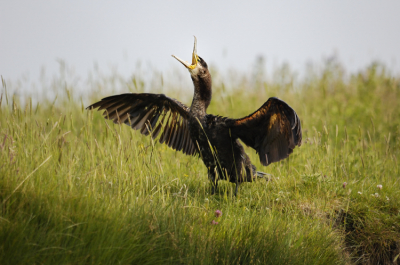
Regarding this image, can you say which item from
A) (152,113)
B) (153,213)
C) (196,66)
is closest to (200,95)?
(196,66)

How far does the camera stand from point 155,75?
23.6ft

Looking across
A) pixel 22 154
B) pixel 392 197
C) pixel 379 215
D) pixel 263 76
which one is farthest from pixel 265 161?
pixel 263 76

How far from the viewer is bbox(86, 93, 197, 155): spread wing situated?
430cm

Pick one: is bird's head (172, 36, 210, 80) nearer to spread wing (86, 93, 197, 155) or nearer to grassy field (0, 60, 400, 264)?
spread wing (86, 93, 197, 155)

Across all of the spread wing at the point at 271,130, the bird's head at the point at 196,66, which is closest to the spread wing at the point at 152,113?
the bird's head at the point at 196,66

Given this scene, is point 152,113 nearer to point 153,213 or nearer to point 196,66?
point 196,66

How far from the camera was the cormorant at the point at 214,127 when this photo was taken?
3533mm

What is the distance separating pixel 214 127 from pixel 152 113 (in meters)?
0.99

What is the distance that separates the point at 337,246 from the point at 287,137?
→ 1097mm

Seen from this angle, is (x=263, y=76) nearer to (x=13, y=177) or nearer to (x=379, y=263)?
(x=379, y=263)

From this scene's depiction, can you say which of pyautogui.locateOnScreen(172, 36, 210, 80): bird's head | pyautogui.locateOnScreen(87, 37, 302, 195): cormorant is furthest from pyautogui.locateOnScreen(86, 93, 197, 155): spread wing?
pyautogui.locateOnScreen(172, 36, 210, 80): bird's head

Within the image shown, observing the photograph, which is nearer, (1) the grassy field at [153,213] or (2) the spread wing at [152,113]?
(1) the grassy field at [153,213]

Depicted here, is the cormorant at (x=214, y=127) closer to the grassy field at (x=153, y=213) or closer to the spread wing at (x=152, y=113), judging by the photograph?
the spread wing at (x=152, y=113)

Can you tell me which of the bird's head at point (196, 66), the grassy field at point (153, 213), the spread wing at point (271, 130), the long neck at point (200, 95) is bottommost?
the grassy field at point (153, 213)
